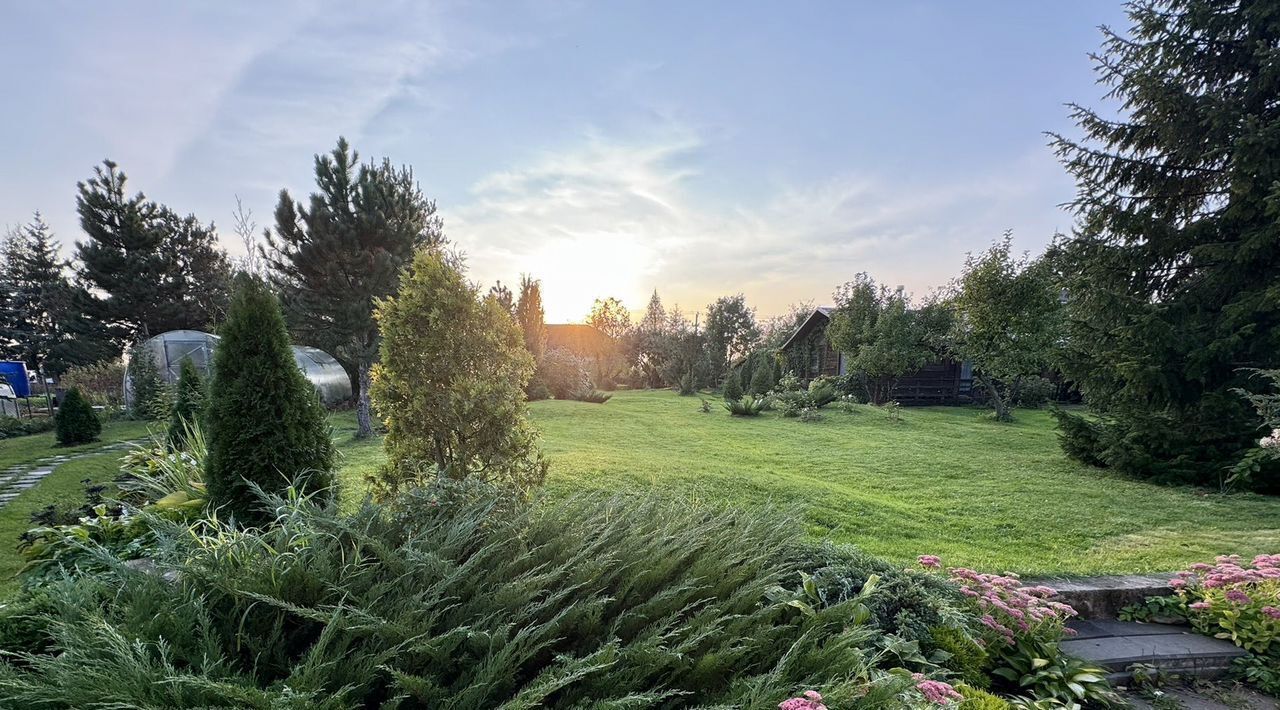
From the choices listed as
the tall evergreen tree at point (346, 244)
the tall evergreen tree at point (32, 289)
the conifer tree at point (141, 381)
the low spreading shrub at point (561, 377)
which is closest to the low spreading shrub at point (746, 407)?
the low spreading shrub at point (561, 377)

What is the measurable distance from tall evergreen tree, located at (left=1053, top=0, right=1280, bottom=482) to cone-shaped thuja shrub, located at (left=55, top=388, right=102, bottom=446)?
17.9 metres

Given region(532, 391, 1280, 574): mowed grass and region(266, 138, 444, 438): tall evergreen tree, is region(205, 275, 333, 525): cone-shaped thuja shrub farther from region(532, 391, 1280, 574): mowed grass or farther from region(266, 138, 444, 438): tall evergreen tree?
region(266, 138, 444, 438): tall evergreen tree

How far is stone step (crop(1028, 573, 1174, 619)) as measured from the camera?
10.0 ft

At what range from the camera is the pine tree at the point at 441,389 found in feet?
11.3

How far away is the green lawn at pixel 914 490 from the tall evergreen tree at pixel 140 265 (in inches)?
427

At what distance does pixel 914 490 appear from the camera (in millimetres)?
5938

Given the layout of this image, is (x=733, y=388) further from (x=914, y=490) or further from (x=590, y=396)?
(x=914, y=490)

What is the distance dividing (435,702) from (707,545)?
1.34 meters

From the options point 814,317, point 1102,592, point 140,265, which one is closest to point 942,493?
point 1102,592

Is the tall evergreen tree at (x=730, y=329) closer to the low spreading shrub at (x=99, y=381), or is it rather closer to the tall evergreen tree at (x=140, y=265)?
the tall evergreen tree at (x=140, y=265)

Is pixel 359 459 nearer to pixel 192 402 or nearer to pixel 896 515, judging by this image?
pixel 192 402

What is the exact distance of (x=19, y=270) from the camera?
994 inches

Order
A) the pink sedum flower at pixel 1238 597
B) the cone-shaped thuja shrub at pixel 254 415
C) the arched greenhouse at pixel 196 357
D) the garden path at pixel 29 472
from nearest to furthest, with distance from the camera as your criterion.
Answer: the pink sedum flower at pixel 1238 597 < the cone-shaped thuja shrub at pixel 254 415 < the garden path at pixel 29 472 < the arched greenhouse at pixel 196 357

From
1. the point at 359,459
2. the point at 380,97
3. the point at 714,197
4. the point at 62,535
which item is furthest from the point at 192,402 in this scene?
the point at 714,197
